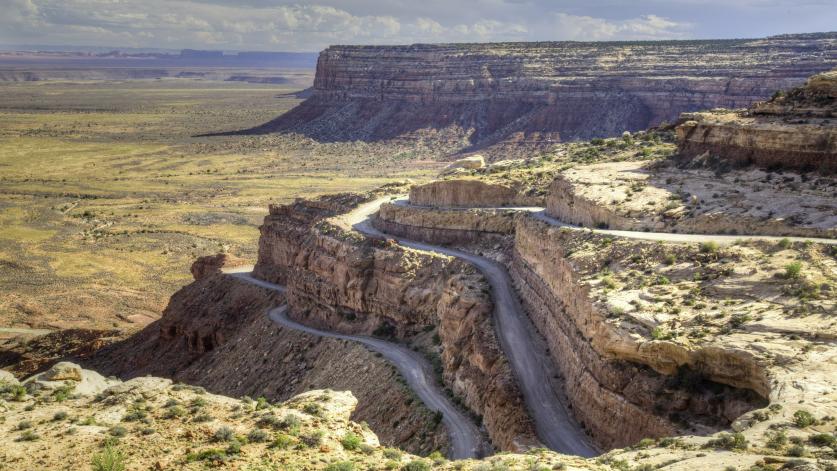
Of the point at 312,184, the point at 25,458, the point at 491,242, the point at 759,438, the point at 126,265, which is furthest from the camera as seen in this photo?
the point at 312,184

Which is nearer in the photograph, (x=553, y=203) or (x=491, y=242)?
(x=553, y=203)

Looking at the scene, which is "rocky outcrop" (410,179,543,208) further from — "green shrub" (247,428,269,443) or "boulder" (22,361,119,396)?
"green shrub" (247,428,269,443)

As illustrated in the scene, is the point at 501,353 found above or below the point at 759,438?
below

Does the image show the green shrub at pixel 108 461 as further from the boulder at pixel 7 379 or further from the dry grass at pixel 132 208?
the dry grass at pixel 132 208

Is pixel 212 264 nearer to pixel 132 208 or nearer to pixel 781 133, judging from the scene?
pixel 781 133

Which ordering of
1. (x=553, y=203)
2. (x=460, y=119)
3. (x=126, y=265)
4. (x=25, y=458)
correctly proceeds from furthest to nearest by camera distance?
(x=460, y=119) → (x=126, y=265) → (x=553, y=203) → (x=25, y=458)

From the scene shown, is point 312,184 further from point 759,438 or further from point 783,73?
point 759,438

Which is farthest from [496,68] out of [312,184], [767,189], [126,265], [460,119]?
[767,189]
